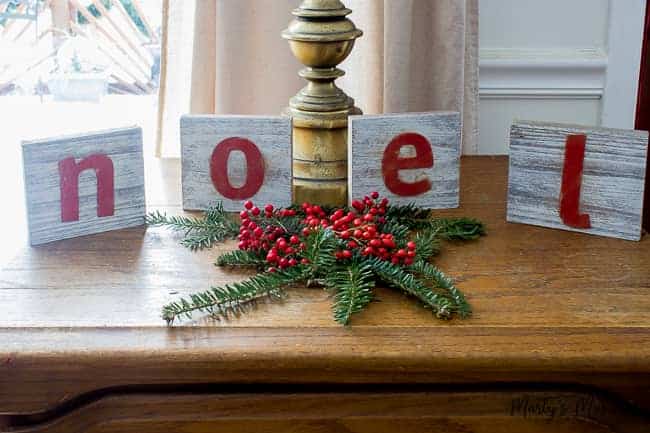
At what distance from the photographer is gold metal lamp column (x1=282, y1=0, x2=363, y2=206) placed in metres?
1.05

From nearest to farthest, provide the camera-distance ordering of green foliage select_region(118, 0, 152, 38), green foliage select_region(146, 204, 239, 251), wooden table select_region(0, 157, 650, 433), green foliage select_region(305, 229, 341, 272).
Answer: wooden table select_region(0, 157, 650, 433)
green foliage select_region(305, 229, 341, 272)
green foliage select_region(146, 204, 239, 251)
green foliage select_region(118, 0, 152, 38)

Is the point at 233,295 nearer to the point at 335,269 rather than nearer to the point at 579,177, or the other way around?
the point at 335,269

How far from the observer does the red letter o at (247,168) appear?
1013 millimetres

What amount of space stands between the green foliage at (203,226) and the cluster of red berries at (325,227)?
3 cm

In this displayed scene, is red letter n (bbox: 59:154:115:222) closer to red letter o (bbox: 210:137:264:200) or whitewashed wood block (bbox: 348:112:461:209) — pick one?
red letter o (bbox: 210:137:264:200)

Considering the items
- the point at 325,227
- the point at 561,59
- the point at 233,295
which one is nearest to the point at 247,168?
the point at 325,227

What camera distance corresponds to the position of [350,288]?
0.83 meters

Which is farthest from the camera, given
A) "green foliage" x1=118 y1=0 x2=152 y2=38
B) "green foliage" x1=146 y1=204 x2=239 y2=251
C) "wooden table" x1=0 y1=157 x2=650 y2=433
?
"green foliage" x1=118 y1=0 x2=152 y2=38

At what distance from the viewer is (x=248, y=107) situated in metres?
1.37

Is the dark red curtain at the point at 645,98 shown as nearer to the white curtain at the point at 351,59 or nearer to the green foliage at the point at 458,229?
the white curtain at the point at 351,59

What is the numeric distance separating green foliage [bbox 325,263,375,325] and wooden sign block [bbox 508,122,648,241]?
0.25 m

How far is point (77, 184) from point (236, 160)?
0.17 meters

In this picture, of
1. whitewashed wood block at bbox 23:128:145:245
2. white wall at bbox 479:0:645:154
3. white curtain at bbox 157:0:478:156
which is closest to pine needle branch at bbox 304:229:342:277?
whitewashed wood block at bbox 23:128:145:245

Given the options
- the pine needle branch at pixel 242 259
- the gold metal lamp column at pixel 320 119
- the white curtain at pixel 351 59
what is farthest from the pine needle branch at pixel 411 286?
the white curtain at pixel 351 59
